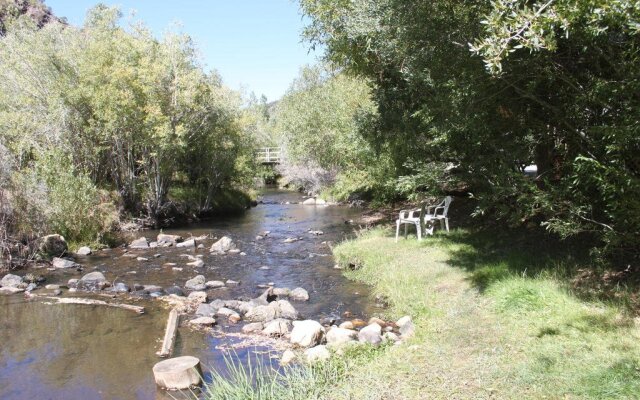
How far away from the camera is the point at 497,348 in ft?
20.5

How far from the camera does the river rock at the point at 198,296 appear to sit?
11617 mm

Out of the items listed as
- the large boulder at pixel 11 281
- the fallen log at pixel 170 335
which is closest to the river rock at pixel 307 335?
the fallen log at pixel 170 335

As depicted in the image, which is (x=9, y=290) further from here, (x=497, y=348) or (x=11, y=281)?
(x=497, y=348)

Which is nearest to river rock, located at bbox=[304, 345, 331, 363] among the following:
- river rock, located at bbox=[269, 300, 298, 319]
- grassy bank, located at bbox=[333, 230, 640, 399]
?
grassy bank, located at bbox=[333, 230, 640, 399]

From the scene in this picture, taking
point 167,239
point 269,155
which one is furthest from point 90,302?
point 269,155

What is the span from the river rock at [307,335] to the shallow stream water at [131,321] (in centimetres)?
74

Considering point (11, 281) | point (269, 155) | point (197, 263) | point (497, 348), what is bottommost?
point (197, 263)

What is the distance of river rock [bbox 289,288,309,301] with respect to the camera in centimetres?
1175

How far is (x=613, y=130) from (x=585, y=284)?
2616mm

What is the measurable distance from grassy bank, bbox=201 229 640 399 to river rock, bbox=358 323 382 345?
1.93 feet

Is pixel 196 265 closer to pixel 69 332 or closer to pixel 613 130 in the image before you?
pixel 69 332

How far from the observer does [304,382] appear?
608cm

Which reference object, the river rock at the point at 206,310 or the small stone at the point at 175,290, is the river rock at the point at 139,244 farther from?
the river rock at the point at 206,310

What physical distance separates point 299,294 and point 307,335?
3.26 meters
